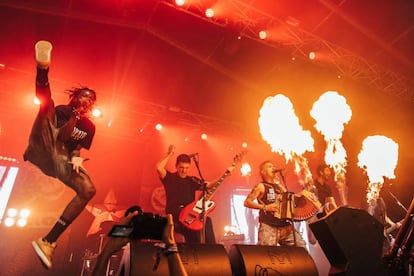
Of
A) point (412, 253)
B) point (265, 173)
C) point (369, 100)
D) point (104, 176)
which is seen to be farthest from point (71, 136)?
point (369, 100)

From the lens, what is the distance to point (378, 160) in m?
9.45

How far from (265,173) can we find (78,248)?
7.41 m

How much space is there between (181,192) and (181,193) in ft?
0.07

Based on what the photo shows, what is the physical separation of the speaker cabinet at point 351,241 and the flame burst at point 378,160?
6856mm

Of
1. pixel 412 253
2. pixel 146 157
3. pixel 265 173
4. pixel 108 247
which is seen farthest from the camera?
pixel 146 157

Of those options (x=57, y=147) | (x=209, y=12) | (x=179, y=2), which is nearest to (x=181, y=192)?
(x=57, y=147)

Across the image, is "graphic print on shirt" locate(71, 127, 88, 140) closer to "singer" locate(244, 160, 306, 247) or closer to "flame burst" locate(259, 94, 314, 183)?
"singer" locate(244, 160, 306, 247)

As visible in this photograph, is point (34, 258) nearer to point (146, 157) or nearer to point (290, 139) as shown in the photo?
point (146, 157)

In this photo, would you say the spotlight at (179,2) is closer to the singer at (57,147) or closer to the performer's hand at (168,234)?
the singer at (57,147)

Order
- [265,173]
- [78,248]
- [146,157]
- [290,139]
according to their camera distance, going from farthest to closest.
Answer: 1. [146,157]
2. [78,248]
3. [290,139]
4. [265,173]

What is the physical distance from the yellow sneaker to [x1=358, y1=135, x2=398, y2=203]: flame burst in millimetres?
8644

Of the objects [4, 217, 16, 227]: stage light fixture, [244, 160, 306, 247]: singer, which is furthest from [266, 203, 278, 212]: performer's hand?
[4, 217, 16, 227]: stage light fixture

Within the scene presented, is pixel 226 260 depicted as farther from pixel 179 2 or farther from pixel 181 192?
pixel 179 2

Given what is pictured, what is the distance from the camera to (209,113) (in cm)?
1263
